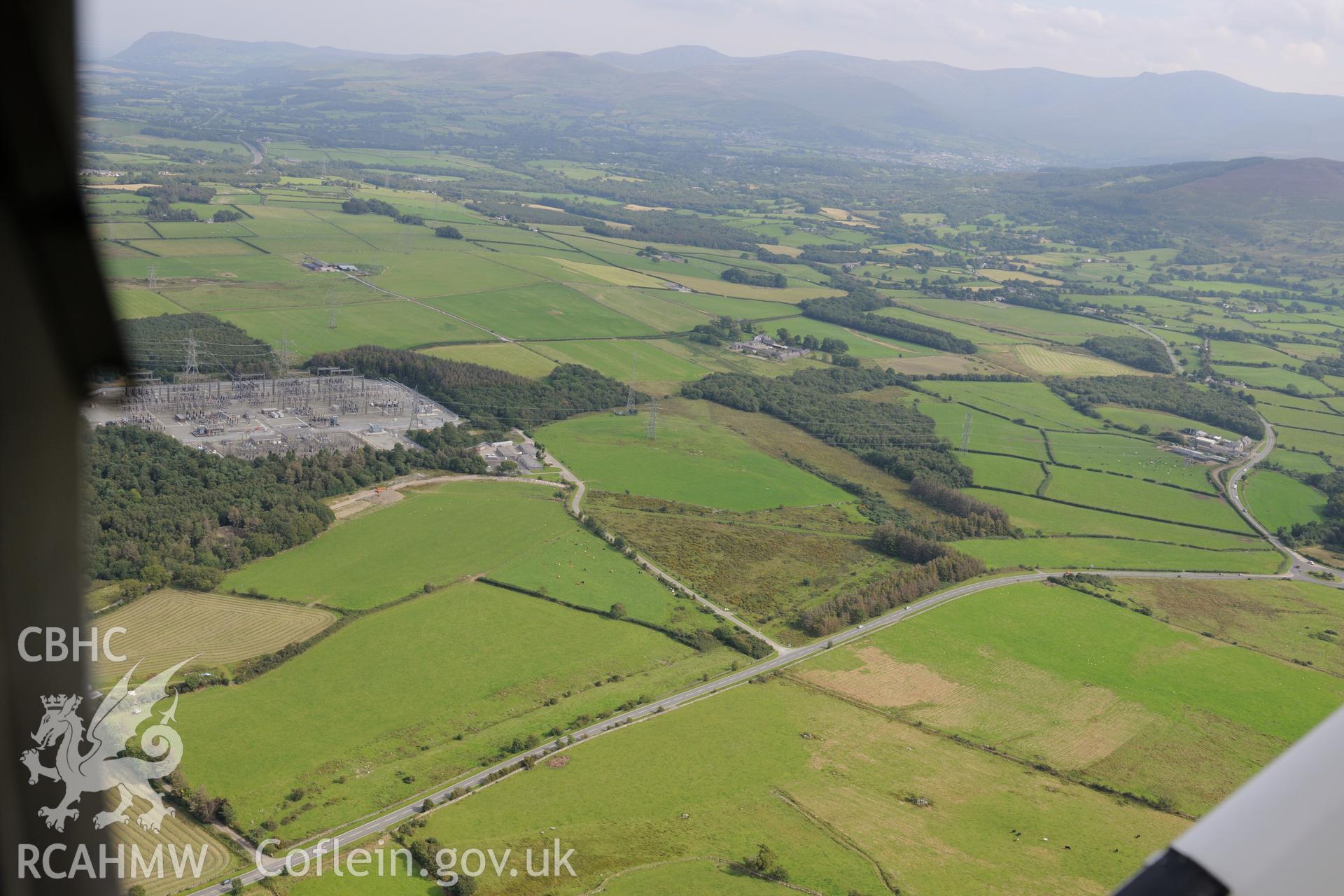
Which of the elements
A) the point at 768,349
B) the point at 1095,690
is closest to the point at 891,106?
the point at 768,349

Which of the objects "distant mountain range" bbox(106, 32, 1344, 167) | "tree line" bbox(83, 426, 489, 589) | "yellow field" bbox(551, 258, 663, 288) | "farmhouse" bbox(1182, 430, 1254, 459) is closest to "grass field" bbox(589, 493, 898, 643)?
"tree line" bbox(83, 426, 489, 589)

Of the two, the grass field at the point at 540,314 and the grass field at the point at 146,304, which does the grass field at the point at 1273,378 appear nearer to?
the grass field at the point at 540,314

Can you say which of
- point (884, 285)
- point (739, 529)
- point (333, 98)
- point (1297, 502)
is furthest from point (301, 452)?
point (333, 98)

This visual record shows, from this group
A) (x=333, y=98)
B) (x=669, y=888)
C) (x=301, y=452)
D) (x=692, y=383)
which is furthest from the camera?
(x=333, y=98)

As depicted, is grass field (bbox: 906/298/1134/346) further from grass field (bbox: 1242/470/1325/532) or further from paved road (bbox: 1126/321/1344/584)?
grass field (bbox: 1242/470/1325/532)

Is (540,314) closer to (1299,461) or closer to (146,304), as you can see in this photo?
Answer: (146,304)

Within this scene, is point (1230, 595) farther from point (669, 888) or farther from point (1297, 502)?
point (669, 888)

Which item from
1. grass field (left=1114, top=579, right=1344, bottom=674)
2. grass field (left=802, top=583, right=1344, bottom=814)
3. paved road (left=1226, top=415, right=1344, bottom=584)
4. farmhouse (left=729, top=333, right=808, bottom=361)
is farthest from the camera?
farmhouse (left=729, top=333, right=808, bottom=361)
